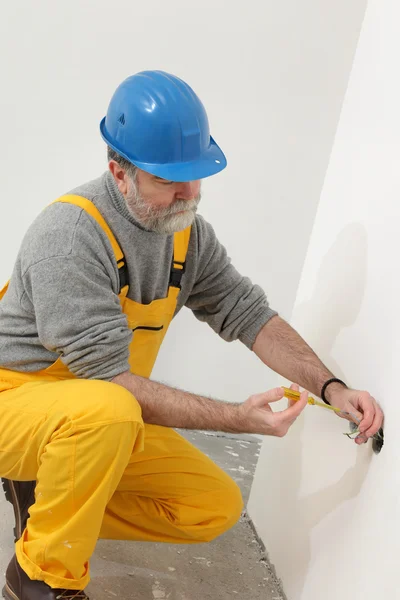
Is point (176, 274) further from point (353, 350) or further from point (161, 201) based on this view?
point (353, 350)

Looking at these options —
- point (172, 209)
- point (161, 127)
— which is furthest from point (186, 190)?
point (161, 127)

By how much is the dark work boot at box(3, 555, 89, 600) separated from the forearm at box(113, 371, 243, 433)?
42cm

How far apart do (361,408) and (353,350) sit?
185 mm

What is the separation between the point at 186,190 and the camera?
1711mm

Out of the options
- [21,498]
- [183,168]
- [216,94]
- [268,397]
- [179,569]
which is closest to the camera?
[268,397]

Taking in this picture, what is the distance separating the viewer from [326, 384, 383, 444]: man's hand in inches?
61.7

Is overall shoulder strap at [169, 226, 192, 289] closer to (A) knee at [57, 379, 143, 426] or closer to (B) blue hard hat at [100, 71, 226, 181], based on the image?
(B) blue hard hat at [100, 71, 226, 181]

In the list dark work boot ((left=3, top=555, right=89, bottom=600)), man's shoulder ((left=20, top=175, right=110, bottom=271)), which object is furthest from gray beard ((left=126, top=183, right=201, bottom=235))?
dark work boot ((left=3, top=555, right=89, bottom=600))

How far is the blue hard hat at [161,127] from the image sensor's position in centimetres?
164

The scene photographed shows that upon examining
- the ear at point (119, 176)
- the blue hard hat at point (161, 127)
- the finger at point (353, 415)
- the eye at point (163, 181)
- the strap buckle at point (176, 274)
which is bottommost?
the finger at point (353, 415)

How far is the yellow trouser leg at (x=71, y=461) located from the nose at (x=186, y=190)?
0.46 meters

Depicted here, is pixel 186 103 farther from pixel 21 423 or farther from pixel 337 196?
pixel 21 423

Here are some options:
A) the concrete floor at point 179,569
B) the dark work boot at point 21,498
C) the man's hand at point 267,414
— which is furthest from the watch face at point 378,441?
the dark work boot at point 21,498

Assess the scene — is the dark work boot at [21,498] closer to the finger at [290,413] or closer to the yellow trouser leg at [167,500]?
the yellow trouser leg at [167,500]
